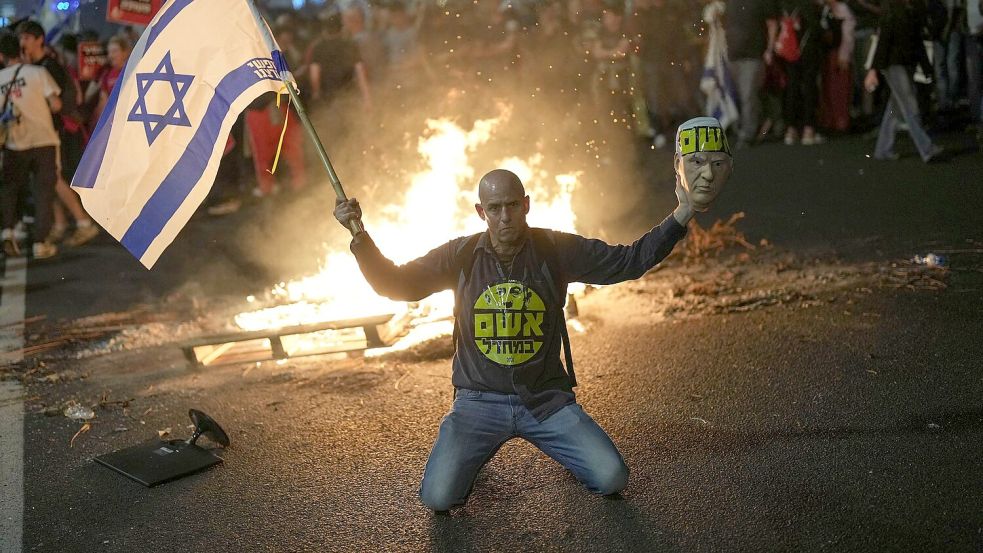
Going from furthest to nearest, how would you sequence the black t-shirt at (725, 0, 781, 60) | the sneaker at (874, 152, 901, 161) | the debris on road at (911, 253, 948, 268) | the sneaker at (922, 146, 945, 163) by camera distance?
the black t-shirt at (725, 0, 781, 60), the sneaker at (874, 152, 901, 161), the sneaker at (922, 146, 945, 163), the debris on road at (911, 253, 948, 268)

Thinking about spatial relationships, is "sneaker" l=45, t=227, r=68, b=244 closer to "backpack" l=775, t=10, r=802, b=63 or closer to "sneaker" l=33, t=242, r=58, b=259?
"sneaker" l=33, t=242, r=58, b=259

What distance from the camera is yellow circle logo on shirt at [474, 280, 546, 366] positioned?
4344mm

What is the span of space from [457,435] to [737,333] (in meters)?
2.92

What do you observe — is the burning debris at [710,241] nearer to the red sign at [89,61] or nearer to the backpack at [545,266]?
the backpack at [545,266]

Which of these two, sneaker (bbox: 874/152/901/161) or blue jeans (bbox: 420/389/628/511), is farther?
sneaker (bbox: 874/152/901/161)

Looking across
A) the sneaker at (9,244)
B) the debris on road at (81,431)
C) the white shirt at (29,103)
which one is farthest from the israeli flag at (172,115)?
the sneaker at (9,244)

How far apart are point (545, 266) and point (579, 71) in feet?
23.9

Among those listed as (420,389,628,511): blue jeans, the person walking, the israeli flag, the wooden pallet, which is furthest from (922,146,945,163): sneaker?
the israeli flag

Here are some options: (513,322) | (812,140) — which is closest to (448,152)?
(513,322)

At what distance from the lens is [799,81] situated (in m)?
14.3

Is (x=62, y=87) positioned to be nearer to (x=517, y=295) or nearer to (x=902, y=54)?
(x=517, y=295)

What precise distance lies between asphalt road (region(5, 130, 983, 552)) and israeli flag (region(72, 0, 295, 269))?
1.29 m

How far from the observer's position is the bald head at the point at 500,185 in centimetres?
427

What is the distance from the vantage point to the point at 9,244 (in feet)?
38.5
